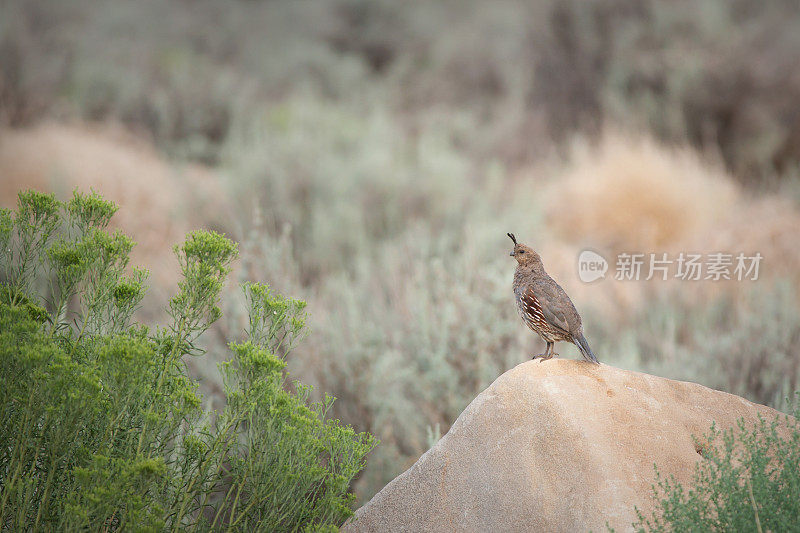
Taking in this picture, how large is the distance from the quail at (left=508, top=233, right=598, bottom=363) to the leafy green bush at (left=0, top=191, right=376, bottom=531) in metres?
0.80

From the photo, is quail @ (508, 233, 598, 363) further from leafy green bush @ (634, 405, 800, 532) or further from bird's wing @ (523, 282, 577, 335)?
leafy green bush @ (634, 405, 800, 532)

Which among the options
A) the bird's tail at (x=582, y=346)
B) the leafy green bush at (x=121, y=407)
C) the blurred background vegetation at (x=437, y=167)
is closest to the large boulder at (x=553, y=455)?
the bird's tail at (x=582, y=346)

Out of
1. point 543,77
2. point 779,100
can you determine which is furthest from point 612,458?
Answer: point 543,77


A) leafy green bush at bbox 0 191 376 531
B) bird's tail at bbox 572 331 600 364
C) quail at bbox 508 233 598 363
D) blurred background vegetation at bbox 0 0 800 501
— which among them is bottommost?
leafy green bush at bbox 0 191 376 531

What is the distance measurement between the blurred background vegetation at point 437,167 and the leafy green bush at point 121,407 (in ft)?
5.60

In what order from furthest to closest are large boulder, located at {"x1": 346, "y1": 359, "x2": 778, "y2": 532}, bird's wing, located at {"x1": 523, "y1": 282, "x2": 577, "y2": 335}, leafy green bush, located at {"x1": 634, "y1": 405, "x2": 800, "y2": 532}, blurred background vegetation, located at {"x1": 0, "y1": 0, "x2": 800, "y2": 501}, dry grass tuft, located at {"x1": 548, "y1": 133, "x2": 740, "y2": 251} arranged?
dry grass tuft, located at {"x1": 548, "y1": 133, "x2": 740, "y2": 251}
blurred background vegetation, located at {"x1": 0, "y1": 0, "x2": 800, "y2": 501}
bird's wing, located at {"x1": 523, "y1": 282, "x2": 577, "y2": 335}
large boulder, located at {"x1": 346, "y1": 359, "x2": 778, "y2": 532}
leafy green bush, located at {"x1": 634, "y1": 405, "x2": 800, "y2": 532}

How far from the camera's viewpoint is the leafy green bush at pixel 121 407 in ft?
7.29

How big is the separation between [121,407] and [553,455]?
1427mm

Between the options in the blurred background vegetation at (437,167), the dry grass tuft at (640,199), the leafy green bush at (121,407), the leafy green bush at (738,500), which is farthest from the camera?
the dry grass tuft at (640,199)

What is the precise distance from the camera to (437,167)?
309 inches

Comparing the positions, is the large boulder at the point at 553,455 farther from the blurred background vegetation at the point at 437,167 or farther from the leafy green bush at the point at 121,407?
the blurred background vegetation at the point at 437,167

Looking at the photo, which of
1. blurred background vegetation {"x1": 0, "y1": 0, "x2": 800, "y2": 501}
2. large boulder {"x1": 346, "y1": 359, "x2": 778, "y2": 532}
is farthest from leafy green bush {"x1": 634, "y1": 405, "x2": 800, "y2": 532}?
blurred background vegetation {"x1": 0, "y1": 0, "x2": 800, "y2": 501}

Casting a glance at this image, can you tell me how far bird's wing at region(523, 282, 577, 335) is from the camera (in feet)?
9.52

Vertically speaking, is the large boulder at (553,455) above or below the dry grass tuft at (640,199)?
below
